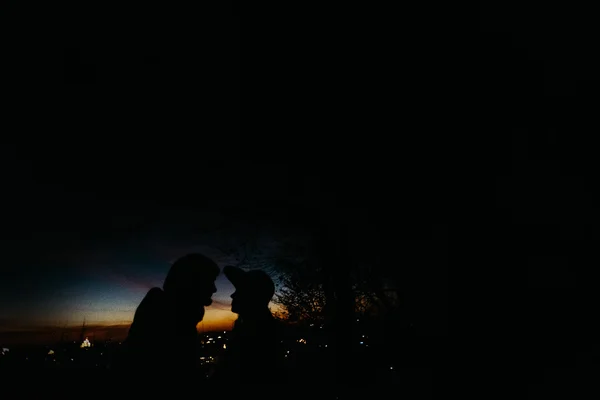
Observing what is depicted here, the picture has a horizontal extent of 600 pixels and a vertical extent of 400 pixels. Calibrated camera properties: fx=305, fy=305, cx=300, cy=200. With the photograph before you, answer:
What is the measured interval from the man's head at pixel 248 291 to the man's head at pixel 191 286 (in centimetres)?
53

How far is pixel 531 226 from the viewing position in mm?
2715

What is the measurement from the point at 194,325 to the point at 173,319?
0.32 metres

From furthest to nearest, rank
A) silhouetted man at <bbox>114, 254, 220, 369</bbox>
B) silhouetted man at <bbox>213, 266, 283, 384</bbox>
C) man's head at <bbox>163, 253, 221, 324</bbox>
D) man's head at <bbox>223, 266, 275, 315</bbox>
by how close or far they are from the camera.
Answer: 1. man's head at <bbox>223, 266, 275, 315</bbox>
2. silhouetted man at <bbox>213, 266, 283, 384</bbox>
3. man's head at <bbox>163, 253, 221, 324</bbox>
4. silhouetted man at <bbox>114, 254, 220, 369</bbox>

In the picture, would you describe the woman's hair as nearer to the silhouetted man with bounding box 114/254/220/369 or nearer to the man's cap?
the silhouetted man with bounding box 114/254/220/369

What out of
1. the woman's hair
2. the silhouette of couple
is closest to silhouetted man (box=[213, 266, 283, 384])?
the silhouette of couple

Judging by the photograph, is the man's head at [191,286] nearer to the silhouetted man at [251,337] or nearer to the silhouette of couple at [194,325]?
the silhouette of couple at [194,325]

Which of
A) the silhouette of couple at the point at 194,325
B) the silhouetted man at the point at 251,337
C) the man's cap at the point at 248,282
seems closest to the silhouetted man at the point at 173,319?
the silhouette of couple at the point at 194,325

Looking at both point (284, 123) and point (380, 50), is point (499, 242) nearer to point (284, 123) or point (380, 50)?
point (380, 50)

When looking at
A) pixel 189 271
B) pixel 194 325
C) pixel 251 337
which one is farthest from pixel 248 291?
pixel 189 271

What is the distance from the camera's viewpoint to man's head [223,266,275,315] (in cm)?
409

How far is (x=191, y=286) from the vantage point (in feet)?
11.4

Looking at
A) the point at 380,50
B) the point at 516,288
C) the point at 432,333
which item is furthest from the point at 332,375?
the point at 380,50

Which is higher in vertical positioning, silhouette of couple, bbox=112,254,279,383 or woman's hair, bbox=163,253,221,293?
woman's hair, bbox=163,253,221,293

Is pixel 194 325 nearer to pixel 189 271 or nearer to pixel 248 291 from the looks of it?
pixel 189 271
